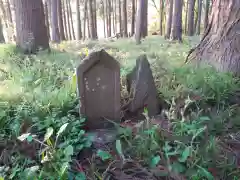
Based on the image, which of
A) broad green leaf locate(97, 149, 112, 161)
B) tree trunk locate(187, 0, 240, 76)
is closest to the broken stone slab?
broad green leaf locate(97, 149, 112, 161)

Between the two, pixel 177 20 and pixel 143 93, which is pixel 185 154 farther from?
pixel 177 20

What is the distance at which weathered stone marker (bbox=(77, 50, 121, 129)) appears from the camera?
286cm

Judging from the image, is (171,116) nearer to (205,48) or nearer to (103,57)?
(103,57)

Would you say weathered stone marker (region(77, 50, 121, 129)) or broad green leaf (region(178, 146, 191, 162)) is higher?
weathered stone marker (region(77, 50, 121, 129))

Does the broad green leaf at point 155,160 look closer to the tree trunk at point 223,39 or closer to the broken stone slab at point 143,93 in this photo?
the broken stone slab at point 143,93

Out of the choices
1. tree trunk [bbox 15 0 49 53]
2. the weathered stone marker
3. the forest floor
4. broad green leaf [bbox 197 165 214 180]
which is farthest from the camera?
A: tree trunk [bbox 15 0 49 53]

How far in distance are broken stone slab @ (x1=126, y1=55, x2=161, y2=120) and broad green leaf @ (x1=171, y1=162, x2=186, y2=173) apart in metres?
0.96

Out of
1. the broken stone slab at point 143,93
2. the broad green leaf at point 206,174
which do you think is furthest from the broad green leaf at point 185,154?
the broken stone slab at point 143,93

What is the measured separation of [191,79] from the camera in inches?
140

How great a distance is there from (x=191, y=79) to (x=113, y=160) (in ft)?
5.86

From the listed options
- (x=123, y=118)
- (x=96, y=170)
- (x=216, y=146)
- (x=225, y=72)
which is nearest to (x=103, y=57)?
(x=123, y=118)

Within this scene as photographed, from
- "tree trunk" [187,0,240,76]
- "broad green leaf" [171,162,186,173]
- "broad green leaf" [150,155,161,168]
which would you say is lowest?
"broad green leaf" [171,162,186,173]

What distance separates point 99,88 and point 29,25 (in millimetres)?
3726

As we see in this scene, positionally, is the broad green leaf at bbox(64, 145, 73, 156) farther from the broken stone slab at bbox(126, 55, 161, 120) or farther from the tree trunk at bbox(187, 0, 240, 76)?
the tree trunk at bbox(187, 0, 240, 76)
